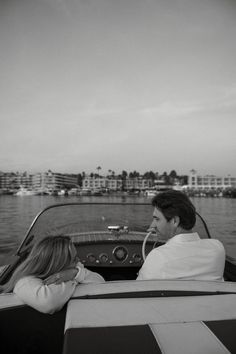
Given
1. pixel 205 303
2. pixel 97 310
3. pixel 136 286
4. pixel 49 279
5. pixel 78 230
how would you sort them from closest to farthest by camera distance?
1. pixel 97 310
2. pixel 205 303
3. pixel 136 286
4. pixel 49 279
5. pixel 78 230

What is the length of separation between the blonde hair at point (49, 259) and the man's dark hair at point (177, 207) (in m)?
0.67

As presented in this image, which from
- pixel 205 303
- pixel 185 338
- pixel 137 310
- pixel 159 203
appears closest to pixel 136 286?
pixel 137 310

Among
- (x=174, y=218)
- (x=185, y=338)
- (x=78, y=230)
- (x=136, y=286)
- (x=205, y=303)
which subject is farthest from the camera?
(x=78, y=230)

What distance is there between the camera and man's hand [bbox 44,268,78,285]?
5.50 ft

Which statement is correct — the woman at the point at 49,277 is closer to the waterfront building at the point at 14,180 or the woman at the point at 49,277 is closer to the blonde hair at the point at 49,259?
the blonde hair at the point at 49,259

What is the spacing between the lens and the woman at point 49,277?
1.57m

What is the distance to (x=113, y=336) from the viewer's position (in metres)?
1.17

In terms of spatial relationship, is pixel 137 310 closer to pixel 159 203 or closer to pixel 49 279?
pixel 49 279

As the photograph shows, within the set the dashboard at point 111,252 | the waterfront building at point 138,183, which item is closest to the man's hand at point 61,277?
the dashboard at point 111,252

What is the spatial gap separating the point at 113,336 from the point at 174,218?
3.40 ft

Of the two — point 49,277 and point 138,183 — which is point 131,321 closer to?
point 49,277

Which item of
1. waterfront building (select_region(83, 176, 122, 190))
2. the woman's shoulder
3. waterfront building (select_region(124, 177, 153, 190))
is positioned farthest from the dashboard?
waterfront building (select_region(124, 177, 153, 190))

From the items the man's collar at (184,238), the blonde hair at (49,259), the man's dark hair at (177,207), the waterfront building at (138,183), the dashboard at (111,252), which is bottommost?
the dashboard at (111,252)

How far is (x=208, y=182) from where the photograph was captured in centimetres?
15738
